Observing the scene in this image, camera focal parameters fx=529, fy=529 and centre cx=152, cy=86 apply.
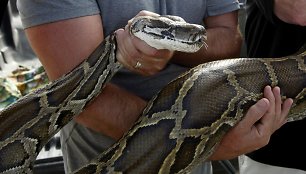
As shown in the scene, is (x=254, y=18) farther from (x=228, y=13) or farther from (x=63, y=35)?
(x=63, y=35)

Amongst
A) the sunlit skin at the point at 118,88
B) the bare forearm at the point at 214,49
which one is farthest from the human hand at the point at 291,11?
the sunlit skin at the point at 118,88

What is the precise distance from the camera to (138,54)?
6.64ft

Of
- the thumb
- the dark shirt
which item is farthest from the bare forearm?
the thumb

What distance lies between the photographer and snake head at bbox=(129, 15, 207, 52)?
1.92 metres

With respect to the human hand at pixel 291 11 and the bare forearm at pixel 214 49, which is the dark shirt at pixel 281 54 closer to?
the human hand at pixel 291 11

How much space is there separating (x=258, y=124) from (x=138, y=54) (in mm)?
574

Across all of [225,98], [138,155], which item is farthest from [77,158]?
[225,98]

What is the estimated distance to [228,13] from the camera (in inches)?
99.0

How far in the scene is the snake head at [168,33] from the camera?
6.30ft

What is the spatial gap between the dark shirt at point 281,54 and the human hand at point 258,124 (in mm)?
426

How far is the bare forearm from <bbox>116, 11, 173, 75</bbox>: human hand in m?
0.34

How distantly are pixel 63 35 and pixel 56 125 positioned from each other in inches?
14.2

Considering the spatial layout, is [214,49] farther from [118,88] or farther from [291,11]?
[118,88]

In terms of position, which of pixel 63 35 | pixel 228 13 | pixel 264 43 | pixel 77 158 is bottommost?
pixel 77 158
